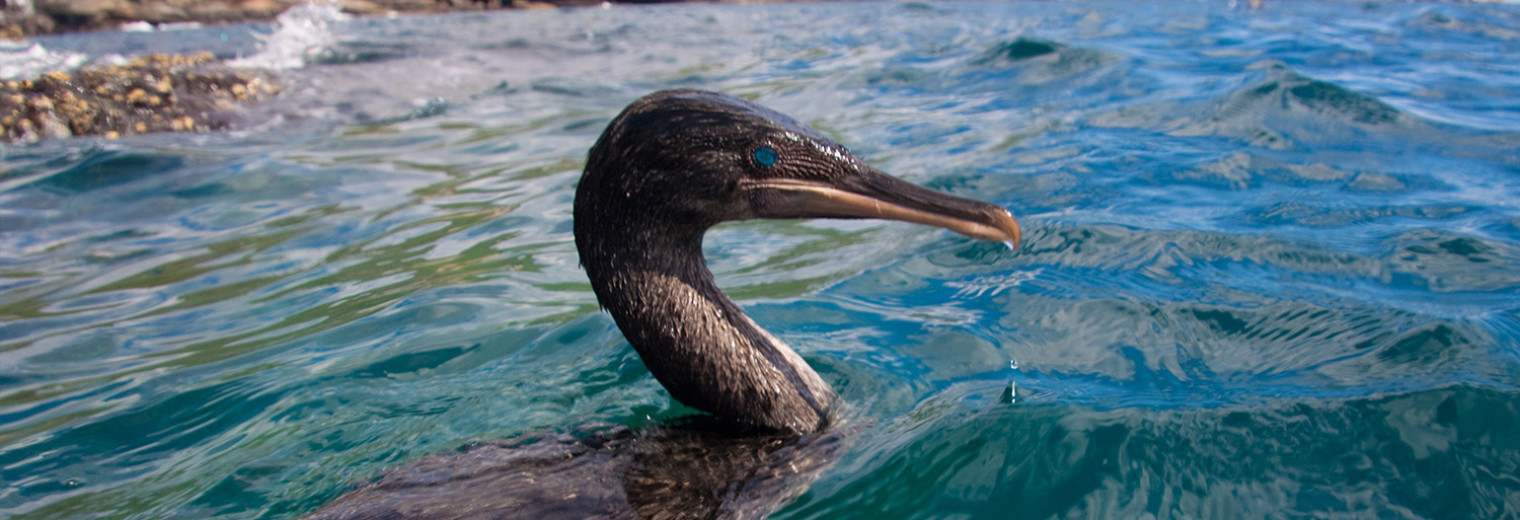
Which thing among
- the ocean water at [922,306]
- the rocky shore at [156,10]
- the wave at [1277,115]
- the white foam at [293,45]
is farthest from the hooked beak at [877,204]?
the rocky shore at [156,10]

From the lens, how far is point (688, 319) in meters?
3.09

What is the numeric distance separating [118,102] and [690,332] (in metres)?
9.05

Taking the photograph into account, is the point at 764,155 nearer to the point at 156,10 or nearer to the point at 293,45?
the point at 293,45

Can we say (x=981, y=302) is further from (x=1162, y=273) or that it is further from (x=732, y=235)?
(x=732, y=235)

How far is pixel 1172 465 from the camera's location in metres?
2.84

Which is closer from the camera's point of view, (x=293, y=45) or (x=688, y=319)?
(x=688, y=319)

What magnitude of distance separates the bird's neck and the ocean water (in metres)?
0.30

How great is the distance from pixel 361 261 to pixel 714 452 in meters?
3.43

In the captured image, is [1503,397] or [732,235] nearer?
[1503,397]

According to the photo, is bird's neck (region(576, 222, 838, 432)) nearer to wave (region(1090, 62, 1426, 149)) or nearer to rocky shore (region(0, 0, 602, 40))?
wave (region(1090, 62, 1426, 149))

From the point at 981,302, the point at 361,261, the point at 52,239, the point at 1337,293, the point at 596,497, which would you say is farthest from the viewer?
the point at 52,239

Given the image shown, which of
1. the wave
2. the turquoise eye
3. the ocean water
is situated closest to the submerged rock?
the ocean water

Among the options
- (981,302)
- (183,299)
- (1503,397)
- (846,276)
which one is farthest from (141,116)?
(1503,397)

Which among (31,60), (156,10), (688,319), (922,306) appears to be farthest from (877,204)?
(156,10)
